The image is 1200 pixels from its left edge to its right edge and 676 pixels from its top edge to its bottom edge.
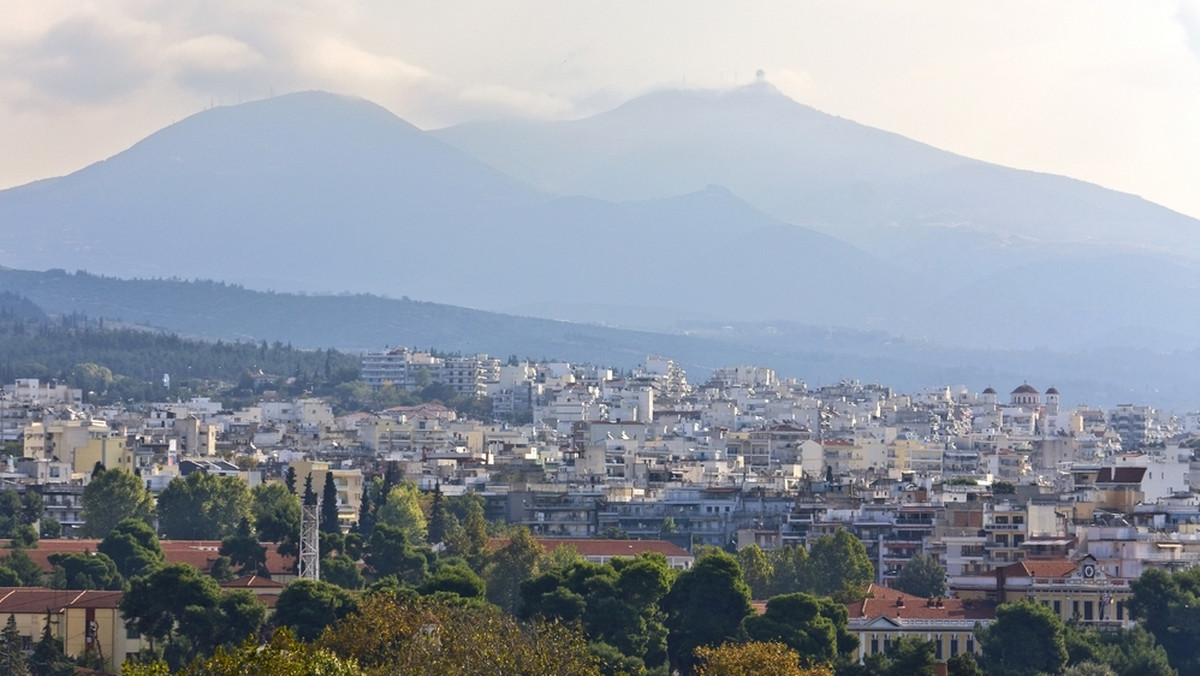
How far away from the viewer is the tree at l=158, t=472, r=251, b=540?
286 feet

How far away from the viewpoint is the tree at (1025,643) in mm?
54656

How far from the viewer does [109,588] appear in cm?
6588

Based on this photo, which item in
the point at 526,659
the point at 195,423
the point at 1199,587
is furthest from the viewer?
the point at 195,423

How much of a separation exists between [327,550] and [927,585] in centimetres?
1516

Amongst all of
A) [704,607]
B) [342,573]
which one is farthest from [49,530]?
[704,607]

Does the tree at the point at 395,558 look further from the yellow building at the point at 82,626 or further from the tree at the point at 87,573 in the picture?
the yellow building at the point at 82,626

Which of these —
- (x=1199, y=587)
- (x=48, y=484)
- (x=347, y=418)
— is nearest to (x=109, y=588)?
(x=1199, y=587)

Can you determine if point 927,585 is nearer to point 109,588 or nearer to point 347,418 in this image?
point 109,588

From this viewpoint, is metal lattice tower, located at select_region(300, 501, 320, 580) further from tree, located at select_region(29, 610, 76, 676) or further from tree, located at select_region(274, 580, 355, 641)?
tree, located at select_region(29, 610, 76, 676)

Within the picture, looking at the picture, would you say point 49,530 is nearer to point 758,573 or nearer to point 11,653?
point 758,573

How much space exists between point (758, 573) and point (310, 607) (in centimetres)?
1936

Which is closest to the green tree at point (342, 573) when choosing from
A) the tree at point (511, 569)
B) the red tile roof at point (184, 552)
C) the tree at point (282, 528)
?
the red tile roof at point (184, 552)

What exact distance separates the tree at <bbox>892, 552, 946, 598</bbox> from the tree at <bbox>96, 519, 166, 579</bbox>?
18675 millimetres

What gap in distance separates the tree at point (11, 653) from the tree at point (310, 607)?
4927mm
